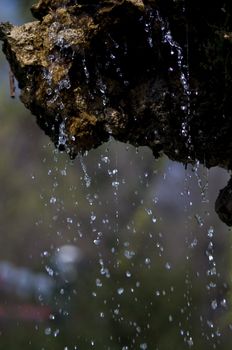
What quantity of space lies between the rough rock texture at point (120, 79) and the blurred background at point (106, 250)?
1948 millimetres

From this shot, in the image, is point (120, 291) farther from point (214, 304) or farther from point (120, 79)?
point (120, 79)

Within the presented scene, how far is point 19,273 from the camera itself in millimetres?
11031

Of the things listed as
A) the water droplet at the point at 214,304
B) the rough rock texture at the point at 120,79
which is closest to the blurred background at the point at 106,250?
the water droplet at the point at 214,304

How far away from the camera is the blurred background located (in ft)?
23.0

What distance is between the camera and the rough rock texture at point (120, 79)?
8.61 ft

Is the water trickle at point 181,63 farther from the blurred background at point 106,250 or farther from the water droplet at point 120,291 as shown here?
the water droplet at point 120,291

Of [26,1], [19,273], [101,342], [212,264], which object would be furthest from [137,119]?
[26,1]

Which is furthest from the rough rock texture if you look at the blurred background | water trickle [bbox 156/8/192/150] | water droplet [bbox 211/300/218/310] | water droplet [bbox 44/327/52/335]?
water droplet [bbox 44/327/52/335]

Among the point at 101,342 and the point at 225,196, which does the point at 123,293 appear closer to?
the point at 101,342

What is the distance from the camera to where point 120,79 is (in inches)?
107

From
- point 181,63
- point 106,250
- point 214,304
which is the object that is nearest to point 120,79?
point 181,63

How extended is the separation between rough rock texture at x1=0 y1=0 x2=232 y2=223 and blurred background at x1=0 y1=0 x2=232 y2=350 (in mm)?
1948

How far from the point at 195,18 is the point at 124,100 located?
0.36 meters

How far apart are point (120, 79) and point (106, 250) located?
7052mm
